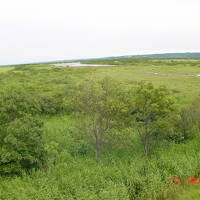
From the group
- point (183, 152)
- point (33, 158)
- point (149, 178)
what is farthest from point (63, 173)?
point (183, 152)

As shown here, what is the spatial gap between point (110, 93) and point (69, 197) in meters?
7.71

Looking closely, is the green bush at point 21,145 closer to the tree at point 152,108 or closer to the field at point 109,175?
the field at point 109,175

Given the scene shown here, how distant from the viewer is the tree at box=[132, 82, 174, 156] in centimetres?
1359

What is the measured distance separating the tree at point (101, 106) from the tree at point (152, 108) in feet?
3.54

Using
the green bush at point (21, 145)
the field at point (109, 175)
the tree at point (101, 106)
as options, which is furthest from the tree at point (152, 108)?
the green bush at point (21, 145)

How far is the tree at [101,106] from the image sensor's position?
13766mm

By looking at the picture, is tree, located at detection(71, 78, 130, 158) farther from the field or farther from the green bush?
the green bush

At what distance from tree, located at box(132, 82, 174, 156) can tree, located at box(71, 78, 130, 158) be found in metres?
1.08

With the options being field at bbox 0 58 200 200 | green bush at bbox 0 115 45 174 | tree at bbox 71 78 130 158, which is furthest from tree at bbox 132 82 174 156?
green bush at bbox 0 115 45 174

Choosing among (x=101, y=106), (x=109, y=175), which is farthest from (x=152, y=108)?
(x=109, y=175)

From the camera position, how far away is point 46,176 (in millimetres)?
12500

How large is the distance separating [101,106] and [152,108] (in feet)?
12.9

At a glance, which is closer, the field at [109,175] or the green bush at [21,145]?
the field at [109,175]

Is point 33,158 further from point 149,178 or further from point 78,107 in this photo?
point 149,178
